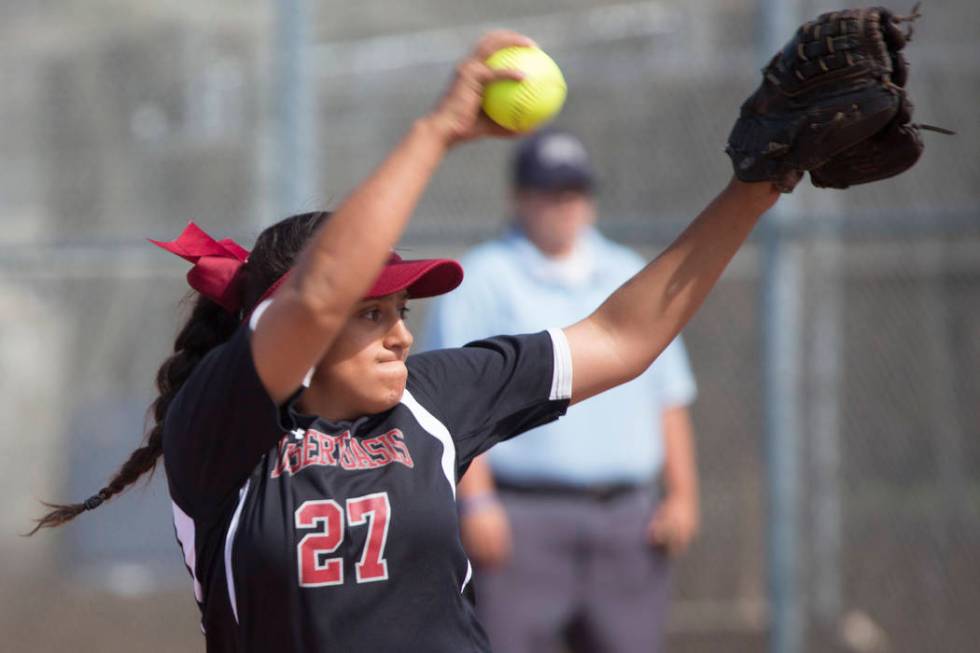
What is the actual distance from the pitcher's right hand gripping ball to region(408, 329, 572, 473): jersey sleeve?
43 cm

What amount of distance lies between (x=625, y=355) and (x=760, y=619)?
130 inches

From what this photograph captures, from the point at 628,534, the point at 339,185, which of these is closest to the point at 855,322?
the point at 628,534

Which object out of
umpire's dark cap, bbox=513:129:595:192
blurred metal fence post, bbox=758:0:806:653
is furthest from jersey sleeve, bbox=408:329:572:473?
blurred metal fence post, bbox=758:0:806:653

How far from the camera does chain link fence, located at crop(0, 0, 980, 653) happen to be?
4941mm

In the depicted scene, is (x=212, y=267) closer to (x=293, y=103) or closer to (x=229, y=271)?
(x=229, y=271)

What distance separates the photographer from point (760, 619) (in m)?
5.33

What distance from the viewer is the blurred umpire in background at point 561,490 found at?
13.7ft

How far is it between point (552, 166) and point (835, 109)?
2.26 meters

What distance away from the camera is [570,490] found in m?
4.23

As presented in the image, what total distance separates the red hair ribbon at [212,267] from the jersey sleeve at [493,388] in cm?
32

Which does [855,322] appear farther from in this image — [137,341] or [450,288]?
[450,288]

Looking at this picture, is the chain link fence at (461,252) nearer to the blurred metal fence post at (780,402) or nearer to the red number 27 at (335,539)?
the blurred metal fence post at (780,402)

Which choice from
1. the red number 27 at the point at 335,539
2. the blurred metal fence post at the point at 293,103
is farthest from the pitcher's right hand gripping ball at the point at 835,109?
the blurred metal fence post at the point at 293,103

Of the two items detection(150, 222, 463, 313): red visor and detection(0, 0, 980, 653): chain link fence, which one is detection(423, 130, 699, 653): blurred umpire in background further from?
detection(150, 222, 463, 313): red visor
